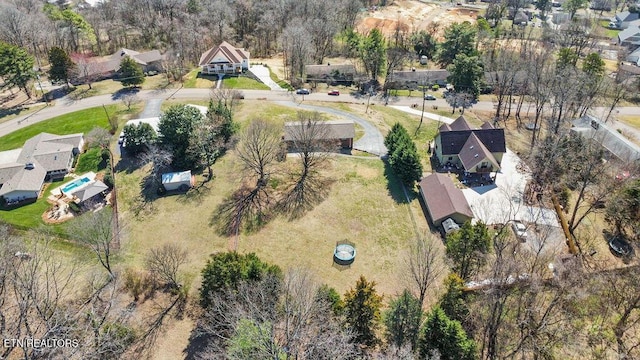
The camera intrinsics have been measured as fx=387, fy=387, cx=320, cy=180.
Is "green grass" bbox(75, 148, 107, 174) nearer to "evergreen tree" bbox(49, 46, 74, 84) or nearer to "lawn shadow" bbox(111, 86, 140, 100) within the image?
"lawn shadow" bbox(111, 86, 140, 100)

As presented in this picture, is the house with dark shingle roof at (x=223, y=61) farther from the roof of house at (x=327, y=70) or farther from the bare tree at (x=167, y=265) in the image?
the bare tree at (x=167, y=265)

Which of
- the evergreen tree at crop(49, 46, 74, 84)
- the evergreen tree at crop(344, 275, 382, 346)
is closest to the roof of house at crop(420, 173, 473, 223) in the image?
the evergreen tree at crop(344, 275, 382, 346)

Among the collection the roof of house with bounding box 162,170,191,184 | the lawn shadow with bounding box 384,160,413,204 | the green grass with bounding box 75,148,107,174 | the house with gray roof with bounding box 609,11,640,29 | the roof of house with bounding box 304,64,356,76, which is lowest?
the lawn shadow with bounding box 384,160,413,204

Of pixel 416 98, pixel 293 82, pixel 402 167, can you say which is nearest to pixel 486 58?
pixel 416 98

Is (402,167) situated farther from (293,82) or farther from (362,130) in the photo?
(293,82)

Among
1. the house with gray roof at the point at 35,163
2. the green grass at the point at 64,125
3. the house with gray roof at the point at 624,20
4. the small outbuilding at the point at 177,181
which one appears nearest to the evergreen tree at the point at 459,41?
Answer: the small outbuilding at the point at 177,181
